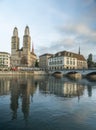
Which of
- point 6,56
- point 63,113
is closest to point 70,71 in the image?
point 6,56

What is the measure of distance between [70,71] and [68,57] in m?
30.4

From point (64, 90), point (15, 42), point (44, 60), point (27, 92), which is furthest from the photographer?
point (44, 60)

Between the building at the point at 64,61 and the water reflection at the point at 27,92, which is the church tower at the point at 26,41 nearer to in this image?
the building at the point at 64,61

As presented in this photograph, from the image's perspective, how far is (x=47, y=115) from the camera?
770 inches

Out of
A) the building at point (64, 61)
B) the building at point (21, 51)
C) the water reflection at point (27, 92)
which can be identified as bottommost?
the water reflection at point (27, 92)

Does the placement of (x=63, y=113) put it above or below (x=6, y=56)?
below

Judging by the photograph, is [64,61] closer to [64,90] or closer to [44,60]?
[44,60]

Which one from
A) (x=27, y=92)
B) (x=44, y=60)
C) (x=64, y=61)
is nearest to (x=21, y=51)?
(x=44, y=60)

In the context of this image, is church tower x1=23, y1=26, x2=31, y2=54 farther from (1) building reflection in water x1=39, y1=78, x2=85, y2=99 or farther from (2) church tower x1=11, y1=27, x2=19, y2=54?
(1) building reflection in water x1=39, y1=78, x2=85, y2=99

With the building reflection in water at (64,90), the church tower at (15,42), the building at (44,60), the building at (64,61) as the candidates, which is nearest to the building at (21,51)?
the church tower at (15,42)

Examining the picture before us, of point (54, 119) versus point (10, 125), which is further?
point (54, 119)

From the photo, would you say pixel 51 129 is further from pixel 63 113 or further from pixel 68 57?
pixel 68 57

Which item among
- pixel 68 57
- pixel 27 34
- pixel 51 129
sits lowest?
pixel 51 129

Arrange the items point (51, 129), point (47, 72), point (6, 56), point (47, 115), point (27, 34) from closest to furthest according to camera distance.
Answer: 1. point (51, 129)
2. point (47, 115)
3. point (47, 72)
4. point (6, 56)
5. point (27, 34)
